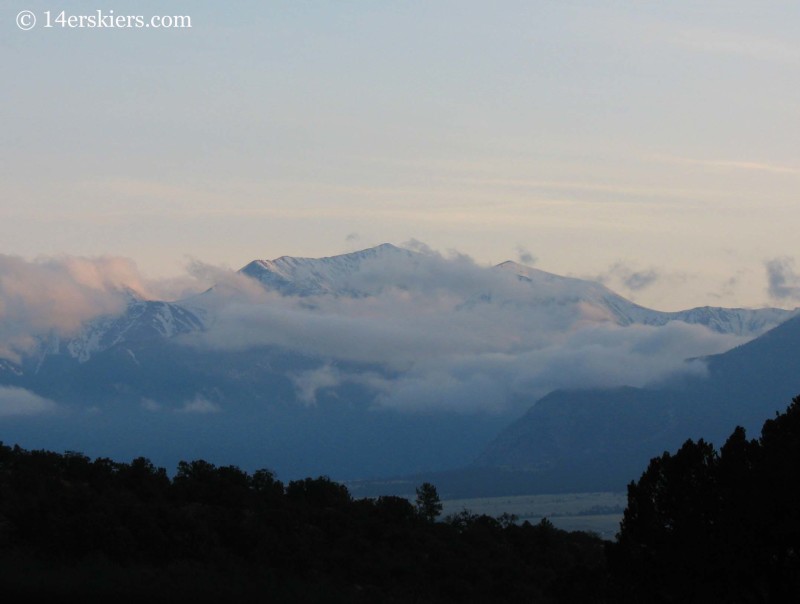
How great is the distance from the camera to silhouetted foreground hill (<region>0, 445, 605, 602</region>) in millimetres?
60625

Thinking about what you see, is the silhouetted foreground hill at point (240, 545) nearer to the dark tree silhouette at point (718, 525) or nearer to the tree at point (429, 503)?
the dark tree silhouette at point (718, 525)

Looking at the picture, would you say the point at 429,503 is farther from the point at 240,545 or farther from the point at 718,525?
the point at 718,525

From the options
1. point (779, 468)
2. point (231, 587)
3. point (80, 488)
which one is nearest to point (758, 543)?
point (779, 468)

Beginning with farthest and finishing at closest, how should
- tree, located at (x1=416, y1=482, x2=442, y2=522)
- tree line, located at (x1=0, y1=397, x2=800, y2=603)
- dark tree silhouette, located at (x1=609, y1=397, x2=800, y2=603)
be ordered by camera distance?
tree, located at (x1=416, y1=482, x2=442, y2=522), tree line, located at (x1=0, y1=397, x2=800, y2=603), dark tree silhouette, located at (x1=609, y1=397, x2=800, y2=603)

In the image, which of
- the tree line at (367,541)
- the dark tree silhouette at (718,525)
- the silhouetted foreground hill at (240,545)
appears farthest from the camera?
the silhouetted foreground hill at (240,545)

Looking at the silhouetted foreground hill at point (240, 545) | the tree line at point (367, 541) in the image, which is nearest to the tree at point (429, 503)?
the silhouetted foreground hill at point (240, 545)

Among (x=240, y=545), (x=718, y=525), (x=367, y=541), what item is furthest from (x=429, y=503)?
(x=718, y=525)

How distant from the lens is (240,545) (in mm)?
76000

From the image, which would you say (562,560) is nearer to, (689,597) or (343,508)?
(343,508)

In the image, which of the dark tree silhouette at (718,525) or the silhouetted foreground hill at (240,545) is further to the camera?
the silhouetted foreground hill at (240,545)

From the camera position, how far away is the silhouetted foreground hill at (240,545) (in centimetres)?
6062

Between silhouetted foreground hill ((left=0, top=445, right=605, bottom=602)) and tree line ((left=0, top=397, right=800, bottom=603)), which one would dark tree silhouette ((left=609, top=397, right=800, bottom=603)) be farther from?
silhouetted foreground hill ((left=0, top=445, right=605, bottom=602))

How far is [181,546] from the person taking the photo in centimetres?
7206

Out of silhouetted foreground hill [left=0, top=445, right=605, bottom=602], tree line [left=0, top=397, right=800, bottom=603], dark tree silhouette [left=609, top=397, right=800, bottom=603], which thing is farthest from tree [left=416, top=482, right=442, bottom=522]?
dark tree silhouette [left=609, top=397, right=800, bottom=603]
